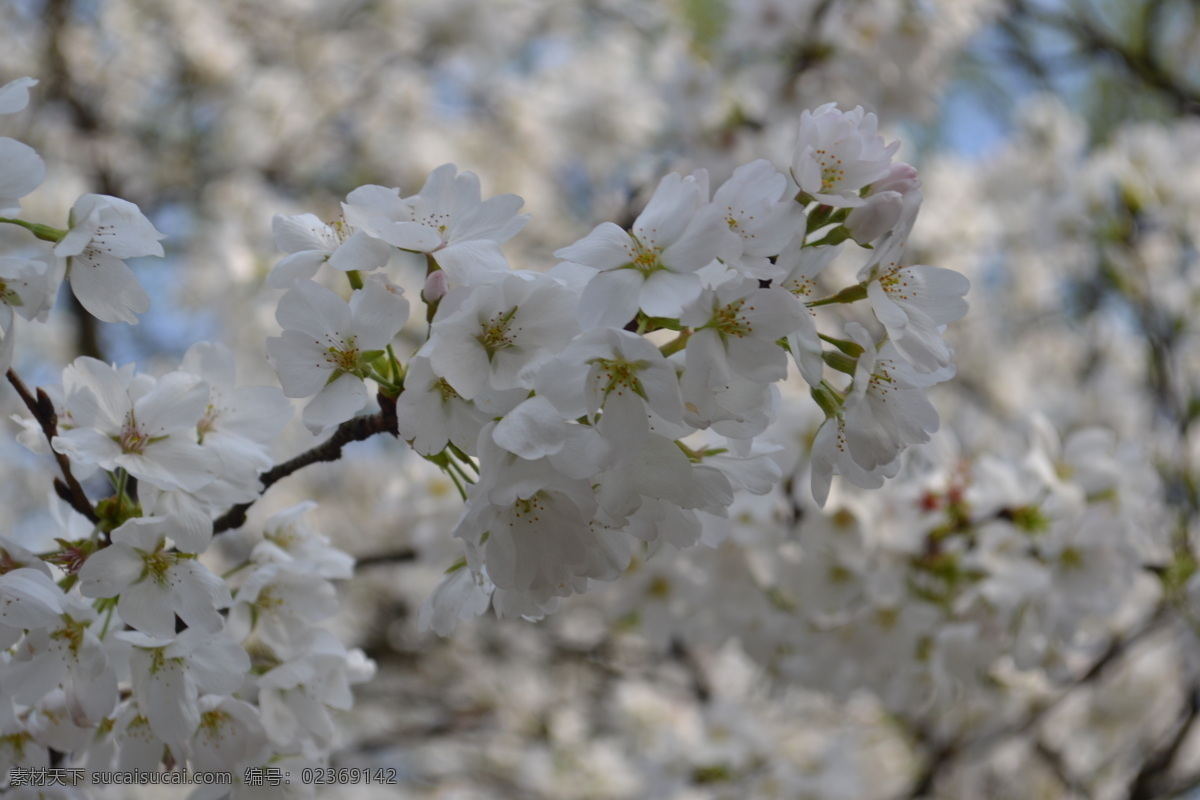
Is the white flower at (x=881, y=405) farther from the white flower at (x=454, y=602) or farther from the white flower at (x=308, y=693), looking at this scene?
the white flower at (x=308, y=693)

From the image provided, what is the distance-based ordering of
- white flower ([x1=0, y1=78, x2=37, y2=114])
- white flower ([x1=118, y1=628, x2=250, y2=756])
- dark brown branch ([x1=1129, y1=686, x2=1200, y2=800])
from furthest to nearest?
dark brown branch ([x1=1129, y1=686, x2=1200, y2=800])
white flower ([x1=118, y1=628, x2=250, y2=756])
white flower ([x1=0, y1=78, x2=37, y2=114])

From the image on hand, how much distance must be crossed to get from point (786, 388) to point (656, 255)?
312 cm

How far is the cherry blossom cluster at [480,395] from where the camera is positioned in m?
0.77

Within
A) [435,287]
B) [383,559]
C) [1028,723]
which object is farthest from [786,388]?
[435,287]

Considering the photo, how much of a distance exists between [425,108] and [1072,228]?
347 centimetres

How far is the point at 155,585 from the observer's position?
3.02 ft

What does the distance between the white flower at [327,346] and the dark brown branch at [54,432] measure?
251 millimetres

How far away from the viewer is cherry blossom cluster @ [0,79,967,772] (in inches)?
30.4

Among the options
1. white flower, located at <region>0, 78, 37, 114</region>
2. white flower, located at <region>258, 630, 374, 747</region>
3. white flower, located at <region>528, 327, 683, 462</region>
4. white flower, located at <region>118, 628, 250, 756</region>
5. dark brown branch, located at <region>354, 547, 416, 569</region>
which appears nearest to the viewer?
white flower, located at <region>528, 327, 683, 462</region>

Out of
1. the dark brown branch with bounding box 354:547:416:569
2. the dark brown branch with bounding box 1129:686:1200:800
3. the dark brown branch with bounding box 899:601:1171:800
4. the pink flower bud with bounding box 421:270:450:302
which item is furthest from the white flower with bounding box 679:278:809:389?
the dark brown branch with bounding box 1129:686:1200:800

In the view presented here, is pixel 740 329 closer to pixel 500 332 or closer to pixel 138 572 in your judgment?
pixel 500 332

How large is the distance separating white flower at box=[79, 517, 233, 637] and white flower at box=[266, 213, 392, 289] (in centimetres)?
27

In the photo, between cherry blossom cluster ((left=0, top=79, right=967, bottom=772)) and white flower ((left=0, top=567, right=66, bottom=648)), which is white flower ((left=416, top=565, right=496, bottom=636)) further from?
white flower ((left=0, top=567, right=66, bottom=648))

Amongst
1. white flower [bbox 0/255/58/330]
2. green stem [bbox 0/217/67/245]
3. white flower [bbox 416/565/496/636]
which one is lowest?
white flower [bbox 416/565/496/636]
